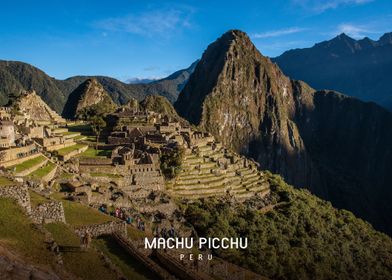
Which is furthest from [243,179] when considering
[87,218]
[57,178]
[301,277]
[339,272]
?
[87,218]

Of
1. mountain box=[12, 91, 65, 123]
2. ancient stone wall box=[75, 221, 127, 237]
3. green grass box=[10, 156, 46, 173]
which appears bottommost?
ancient stone wall box=[75, 221, 127, 237]

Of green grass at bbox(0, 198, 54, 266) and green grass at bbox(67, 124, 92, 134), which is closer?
green grass at bbox(0, 198, 54, 266)

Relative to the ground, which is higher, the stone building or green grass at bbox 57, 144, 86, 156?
the stone building

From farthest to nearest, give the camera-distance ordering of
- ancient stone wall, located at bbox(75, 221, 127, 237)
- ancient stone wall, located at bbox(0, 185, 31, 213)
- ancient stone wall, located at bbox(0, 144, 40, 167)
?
1. ancient stone wall, located at bbox(0, 144, 40, 167)
2. ancient stone wall, located at bbox(75, 221, 127, 237)
3. ancient stone wall, located at bbox(0, 185, 31, 213)

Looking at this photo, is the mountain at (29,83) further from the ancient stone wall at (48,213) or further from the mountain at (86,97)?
the ancient stone wall at (48,213)

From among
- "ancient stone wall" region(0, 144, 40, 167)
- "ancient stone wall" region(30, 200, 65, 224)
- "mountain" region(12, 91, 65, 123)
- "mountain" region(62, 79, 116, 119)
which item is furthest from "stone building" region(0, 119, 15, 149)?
"mountain" region(62, 79, 116, 119)

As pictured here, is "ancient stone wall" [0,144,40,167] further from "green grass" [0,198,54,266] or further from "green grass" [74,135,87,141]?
"green grass" [0,198,54,266]

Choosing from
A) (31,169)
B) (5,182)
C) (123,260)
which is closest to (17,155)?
(31,169)

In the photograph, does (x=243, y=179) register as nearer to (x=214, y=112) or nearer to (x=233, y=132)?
(x=214, y=112)
